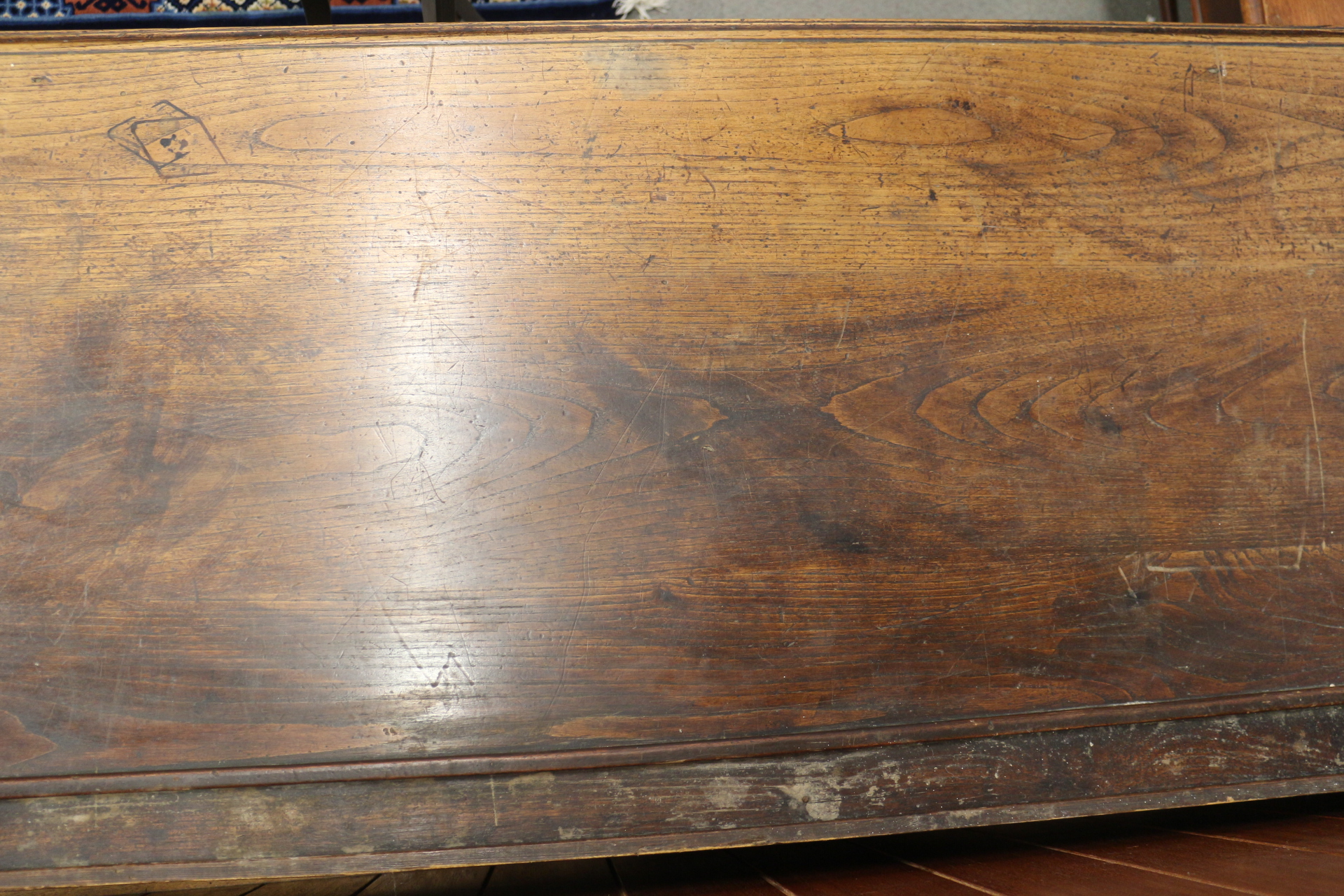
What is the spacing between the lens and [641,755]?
845 millimetres

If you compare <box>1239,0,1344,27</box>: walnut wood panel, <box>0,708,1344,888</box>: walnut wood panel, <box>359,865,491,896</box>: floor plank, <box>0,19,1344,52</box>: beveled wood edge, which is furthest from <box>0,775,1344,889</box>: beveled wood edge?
<box>1239,0,1344,27</box>: walnut wood panel

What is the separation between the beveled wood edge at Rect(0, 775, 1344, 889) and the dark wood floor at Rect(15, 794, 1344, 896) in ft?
0.19

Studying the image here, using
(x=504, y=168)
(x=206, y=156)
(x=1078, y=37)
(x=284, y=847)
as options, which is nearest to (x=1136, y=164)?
(x=1078, y=37)

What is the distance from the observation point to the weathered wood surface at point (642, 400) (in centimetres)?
83

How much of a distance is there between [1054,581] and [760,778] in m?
0.42

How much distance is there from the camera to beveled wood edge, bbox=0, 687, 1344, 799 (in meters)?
0.81

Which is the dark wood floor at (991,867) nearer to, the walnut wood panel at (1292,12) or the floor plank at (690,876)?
the floor plank at (690,876)

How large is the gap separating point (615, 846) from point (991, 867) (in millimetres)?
464

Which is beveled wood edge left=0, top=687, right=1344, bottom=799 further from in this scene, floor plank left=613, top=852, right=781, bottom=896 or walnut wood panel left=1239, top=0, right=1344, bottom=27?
walnut wood panel left=1239, top=0, right=1344, bottom=27

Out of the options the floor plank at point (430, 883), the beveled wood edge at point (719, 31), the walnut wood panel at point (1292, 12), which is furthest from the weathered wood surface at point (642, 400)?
the walnut wood panel at point (1292, 12)

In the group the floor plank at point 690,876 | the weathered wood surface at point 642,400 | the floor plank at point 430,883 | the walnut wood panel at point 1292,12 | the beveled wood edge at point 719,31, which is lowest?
the floor plank at point 430,883

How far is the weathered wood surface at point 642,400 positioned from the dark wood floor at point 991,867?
3.4 inches

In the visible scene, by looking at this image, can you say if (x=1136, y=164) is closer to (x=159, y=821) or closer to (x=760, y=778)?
(x=760, y=778)

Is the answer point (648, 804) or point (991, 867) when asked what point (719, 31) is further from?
point (991, 867)
